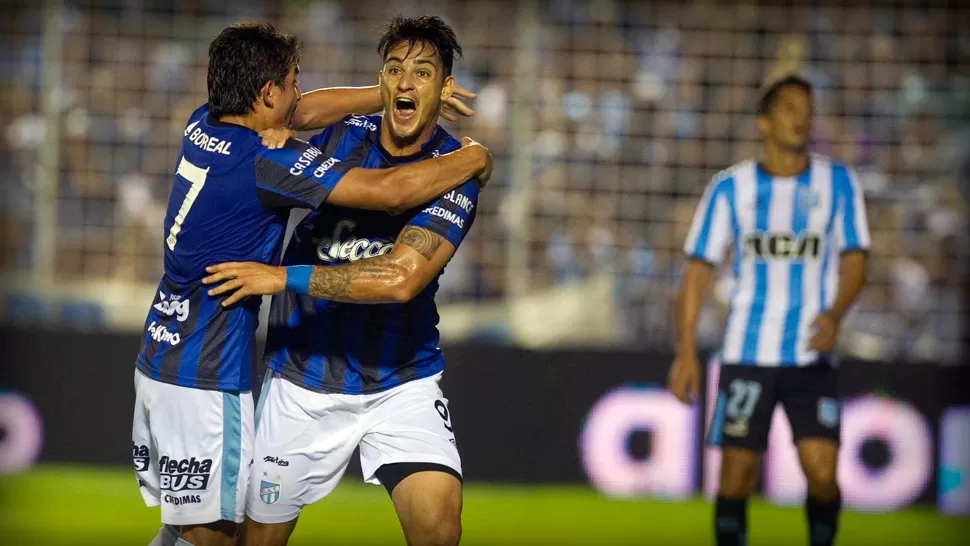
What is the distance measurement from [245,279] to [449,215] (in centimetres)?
72

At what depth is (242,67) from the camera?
411 centimetres

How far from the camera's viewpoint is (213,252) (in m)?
4.13

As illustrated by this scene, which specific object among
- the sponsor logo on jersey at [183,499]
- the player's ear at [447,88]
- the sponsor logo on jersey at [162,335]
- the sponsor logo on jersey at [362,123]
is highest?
the player's ear at [447,88]

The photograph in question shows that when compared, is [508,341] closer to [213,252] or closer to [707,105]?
[707,105]

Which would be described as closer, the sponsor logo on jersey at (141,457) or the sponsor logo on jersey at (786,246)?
the sponsor logo on jersey at (141,457)

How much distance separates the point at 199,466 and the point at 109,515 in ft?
12.4

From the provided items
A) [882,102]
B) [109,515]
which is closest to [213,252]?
[109,515]

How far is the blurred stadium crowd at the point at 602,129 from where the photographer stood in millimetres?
9500

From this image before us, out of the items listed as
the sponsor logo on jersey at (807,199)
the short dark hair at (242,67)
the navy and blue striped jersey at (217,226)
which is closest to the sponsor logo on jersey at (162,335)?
the navy and blue striped jersey at (217,226)

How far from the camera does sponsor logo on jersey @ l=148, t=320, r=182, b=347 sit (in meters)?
4.14

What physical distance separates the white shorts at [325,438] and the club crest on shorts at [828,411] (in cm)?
214

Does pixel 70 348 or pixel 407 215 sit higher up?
pixel 407 215

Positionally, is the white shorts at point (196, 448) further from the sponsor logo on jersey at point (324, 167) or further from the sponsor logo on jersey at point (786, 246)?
the sponsor logo on jersey at point (786, 246)

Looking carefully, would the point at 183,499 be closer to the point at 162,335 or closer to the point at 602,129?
the point at 162,335
